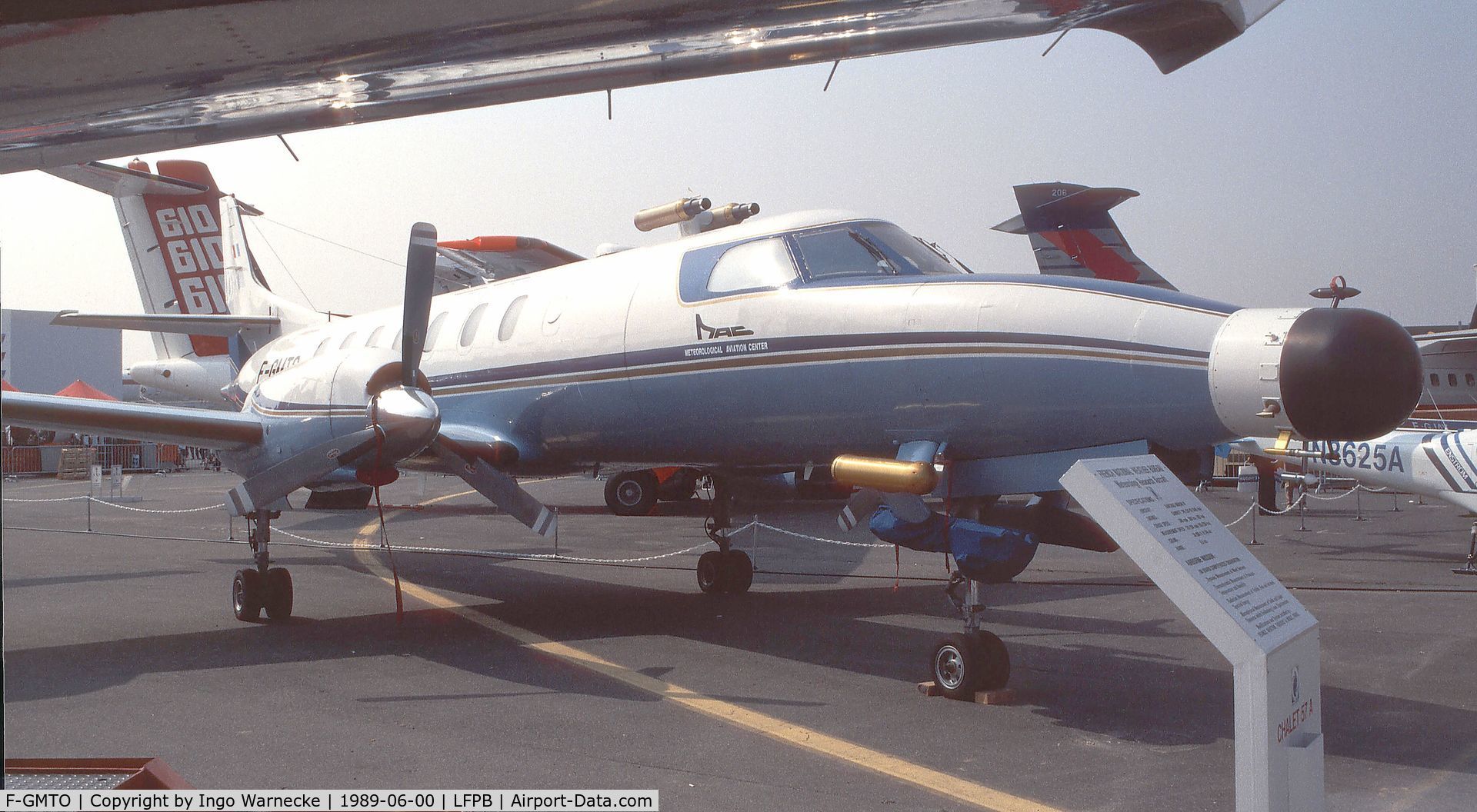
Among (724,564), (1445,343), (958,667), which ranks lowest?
(724,564)

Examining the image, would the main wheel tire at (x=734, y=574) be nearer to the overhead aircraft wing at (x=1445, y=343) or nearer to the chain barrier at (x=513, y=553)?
the chain barrier at (x=513, y=553)

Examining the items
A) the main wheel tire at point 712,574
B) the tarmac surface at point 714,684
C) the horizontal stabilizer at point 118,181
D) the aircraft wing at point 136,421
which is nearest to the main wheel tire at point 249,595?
→ the tarmac surface at point 714,684

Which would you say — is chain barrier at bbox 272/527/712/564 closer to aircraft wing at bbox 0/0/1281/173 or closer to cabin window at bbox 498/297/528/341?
cabin window at bbox 498/297/528/341

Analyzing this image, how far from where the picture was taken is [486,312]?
10.4 meters

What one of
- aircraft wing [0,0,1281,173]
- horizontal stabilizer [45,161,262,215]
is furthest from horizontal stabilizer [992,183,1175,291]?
aircraft wing [0,0,1281,173]

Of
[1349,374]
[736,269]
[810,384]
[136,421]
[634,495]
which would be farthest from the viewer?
[634,495]

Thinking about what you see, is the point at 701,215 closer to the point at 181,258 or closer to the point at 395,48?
the point at 395,48

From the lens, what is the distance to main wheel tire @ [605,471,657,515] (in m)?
22.8

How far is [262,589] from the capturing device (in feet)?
32.9

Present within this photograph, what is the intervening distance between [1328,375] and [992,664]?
287cm

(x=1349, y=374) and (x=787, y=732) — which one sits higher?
(x=1349, y=374)

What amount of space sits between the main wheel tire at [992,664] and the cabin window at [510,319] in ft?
17.5

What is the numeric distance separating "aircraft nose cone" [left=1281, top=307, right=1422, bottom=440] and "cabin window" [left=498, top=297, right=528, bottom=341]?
22.5ft

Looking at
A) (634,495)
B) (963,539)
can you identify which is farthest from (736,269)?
(634,495)
